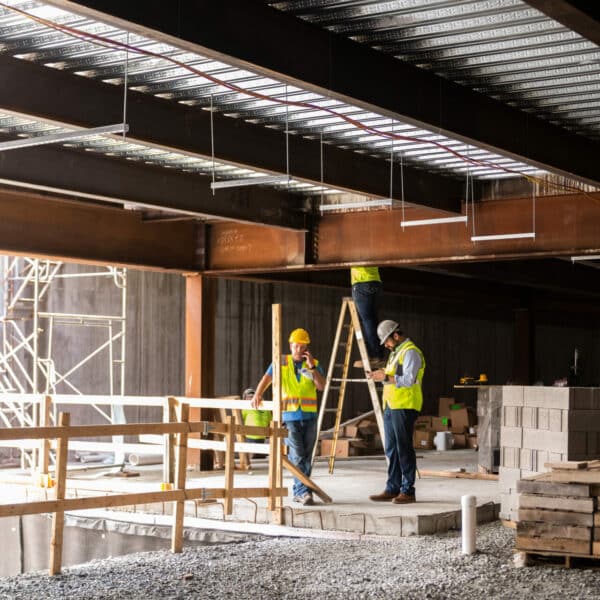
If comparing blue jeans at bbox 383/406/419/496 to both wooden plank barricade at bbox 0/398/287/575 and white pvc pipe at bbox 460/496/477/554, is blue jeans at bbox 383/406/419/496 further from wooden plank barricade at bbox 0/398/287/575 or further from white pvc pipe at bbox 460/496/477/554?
white pvc pipe at bbox 460/496/477/554

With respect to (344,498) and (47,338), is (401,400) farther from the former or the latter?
(47,338)

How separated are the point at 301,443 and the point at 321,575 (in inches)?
123

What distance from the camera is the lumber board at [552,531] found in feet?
31.1

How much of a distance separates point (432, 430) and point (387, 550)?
39.8 feet

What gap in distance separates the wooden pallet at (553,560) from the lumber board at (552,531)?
173 millimetres

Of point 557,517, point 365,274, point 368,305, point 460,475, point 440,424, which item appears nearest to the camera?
point 557,517

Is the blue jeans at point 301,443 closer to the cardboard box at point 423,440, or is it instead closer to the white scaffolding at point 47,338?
the white scaffolding at point 47,338

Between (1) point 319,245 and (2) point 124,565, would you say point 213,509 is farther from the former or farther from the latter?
(1) point 319,245

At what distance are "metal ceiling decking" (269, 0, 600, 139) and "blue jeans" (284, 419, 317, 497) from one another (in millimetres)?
4620

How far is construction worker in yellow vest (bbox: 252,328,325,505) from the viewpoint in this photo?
12602 millimetres

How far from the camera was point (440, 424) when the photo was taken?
22891mm

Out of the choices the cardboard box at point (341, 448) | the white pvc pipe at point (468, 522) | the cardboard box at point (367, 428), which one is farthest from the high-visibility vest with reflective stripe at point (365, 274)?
the cardboard box at point (367, 428)

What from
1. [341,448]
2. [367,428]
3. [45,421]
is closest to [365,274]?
[45,421]

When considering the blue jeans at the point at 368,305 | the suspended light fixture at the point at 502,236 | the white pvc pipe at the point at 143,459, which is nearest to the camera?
the suspended light fixture at the point at 502,236
